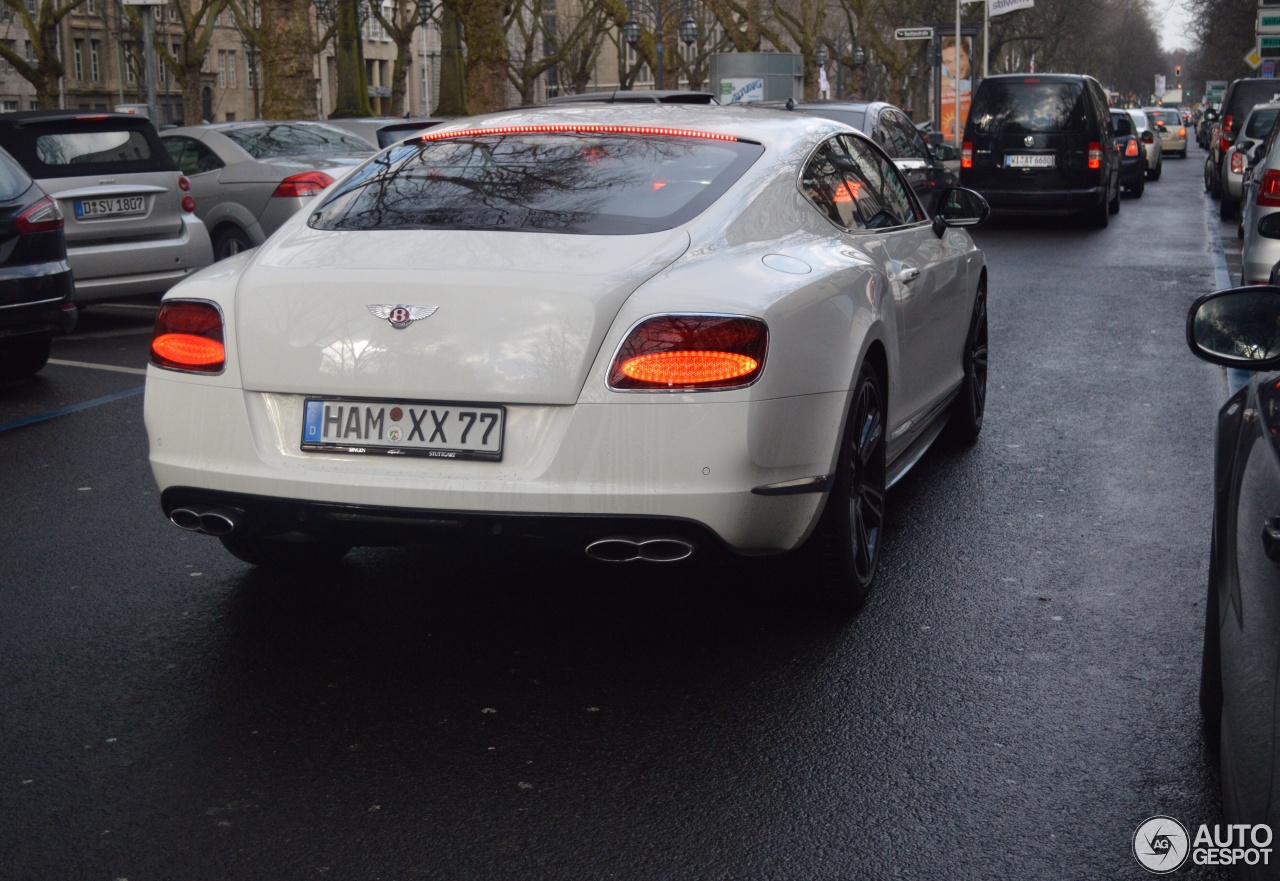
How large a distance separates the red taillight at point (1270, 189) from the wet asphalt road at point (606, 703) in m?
4.94

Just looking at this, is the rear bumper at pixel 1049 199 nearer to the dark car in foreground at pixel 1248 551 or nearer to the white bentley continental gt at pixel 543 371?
the white bentley continental gt at pixel 543 371

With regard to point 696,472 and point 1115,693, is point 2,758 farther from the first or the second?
point 1115,693

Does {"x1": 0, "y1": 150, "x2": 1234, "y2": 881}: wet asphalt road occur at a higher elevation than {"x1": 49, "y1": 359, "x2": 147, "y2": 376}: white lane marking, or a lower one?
higher

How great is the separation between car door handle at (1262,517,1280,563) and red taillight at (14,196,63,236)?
8.41m

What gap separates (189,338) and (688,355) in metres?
1.41

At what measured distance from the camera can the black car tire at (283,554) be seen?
5441mm

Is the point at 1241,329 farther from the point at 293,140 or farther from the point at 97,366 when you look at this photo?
the point at 293,140

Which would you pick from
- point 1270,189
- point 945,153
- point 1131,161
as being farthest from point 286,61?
point 1270,189

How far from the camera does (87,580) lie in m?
5.50

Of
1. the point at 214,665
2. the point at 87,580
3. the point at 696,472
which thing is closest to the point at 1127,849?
the point at 696,472

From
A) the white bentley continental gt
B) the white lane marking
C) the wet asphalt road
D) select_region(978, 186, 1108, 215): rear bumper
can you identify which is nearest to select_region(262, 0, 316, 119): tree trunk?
select_region(978, 186, 1108, 215): rear bumper

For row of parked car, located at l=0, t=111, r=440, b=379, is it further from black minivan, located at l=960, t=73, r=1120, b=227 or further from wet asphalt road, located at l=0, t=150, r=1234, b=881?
black minivan, located at l=960, t=73, r=1120, b=227

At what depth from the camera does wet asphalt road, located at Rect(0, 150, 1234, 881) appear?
345cm

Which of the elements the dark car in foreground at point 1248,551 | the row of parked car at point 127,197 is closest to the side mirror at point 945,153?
the row of parked car at point 127,197
